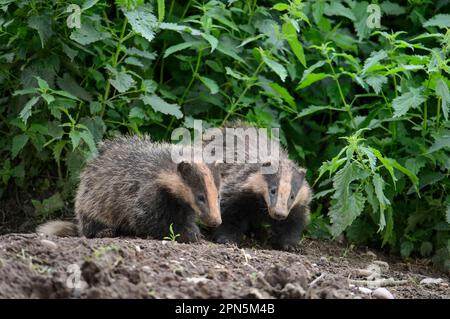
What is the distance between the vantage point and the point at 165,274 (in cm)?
519

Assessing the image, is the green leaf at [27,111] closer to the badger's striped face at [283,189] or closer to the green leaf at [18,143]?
the green leaf at [18,143]

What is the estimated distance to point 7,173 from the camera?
8.31m

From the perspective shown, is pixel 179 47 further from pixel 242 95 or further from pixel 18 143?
pixel 18 143

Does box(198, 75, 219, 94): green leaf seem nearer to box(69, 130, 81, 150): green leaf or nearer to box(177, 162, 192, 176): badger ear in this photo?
box(177, 162, 192, 176): badger ear

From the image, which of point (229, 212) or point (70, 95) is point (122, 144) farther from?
point (229, 212)

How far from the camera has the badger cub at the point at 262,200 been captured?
774 cm

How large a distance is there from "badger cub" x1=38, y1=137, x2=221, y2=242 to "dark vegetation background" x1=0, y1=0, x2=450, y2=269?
272 mm

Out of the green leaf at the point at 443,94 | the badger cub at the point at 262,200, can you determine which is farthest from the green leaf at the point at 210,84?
the green leaf at the point at 443,94

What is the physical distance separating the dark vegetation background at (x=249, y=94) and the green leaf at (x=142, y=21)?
2cm

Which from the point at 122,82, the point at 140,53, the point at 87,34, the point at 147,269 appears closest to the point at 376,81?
the point at 140,53

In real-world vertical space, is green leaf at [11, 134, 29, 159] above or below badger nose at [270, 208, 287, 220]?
above

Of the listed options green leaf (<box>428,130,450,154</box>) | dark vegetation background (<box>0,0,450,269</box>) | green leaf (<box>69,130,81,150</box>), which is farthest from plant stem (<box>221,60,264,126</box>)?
green leaf (<box>428,130,450,154</box>)

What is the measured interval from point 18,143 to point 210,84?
199 cm

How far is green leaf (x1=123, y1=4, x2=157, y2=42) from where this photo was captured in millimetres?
7234
